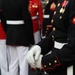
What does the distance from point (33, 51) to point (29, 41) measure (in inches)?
95.7

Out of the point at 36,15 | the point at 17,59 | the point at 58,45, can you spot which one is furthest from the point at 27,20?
the point at 58,45

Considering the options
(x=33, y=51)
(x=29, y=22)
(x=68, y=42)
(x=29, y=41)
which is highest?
(x=68, y=42)

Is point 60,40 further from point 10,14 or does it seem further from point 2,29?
point 2,29

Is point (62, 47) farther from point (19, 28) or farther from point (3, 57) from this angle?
point (3, 57)

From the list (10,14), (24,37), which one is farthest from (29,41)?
(10,14)

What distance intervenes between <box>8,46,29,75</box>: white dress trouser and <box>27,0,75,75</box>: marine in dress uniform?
2.43 m

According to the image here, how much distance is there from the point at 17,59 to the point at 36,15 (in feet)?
2.63

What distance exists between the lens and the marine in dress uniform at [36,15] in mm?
4590

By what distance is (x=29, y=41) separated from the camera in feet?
14.4

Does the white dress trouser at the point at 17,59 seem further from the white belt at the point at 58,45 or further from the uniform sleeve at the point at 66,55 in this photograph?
the uniform sleeve at the point at 66,55

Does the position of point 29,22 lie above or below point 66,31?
below

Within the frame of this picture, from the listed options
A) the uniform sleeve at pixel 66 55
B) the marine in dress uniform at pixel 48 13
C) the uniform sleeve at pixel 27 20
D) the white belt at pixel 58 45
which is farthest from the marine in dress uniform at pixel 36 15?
the uniform sleeve at pixel 66 55

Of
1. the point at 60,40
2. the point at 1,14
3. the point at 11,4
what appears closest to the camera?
the point at 60,40

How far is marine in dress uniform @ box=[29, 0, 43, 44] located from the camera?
4.59m
